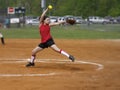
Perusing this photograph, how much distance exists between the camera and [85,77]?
37.2ft

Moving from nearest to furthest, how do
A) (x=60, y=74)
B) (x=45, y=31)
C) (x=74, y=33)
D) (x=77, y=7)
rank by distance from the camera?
1. (x=60, y=74)
2. (x=45, y=31)
3. (x=74, y=33)
4. (x=77, y=7)

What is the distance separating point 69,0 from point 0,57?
71.7 m

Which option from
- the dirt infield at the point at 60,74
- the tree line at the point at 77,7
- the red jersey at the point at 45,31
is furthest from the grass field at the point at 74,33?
the tree line at the point at 77,7

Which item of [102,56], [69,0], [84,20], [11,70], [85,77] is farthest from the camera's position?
[69,0]

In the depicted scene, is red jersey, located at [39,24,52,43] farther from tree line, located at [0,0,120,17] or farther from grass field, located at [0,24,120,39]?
tree line, located at [0,0,120,17]

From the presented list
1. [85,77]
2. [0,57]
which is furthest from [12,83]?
[0,57]

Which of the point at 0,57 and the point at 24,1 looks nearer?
the point at 0,57

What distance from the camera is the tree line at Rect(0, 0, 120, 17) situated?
237 ft

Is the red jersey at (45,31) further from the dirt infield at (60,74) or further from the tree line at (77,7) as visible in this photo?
the tree line at (77,7)

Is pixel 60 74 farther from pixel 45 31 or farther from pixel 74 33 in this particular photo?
pixel 74 33

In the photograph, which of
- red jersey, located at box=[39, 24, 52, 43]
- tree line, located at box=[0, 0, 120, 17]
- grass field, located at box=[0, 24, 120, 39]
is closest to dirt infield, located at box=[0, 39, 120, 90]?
red jersey, located at box=[39, 24, 52, 43]

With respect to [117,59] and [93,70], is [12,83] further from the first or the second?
[117,59]

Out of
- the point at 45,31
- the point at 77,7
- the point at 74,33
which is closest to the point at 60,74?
the point at 45,31

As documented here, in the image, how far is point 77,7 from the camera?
76.6m
